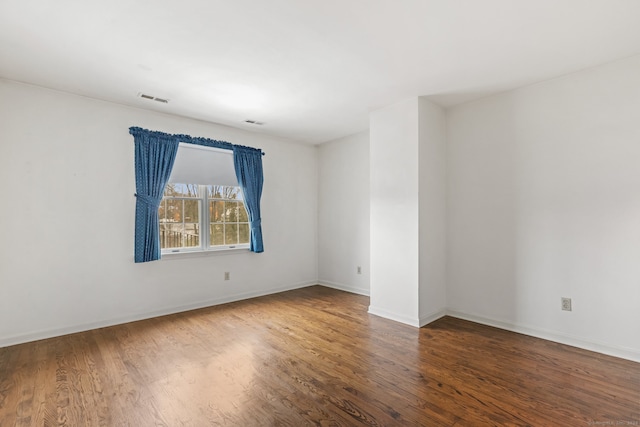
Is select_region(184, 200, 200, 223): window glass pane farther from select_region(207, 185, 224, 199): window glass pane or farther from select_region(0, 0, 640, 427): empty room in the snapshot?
select_region(207, 185, 224, 199): window glass pane

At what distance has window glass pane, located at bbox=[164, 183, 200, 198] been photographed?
165 inches

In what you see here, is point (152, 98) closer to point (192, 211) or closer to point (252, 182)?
point (192, 211)

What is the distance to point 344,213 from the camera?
5379 mm

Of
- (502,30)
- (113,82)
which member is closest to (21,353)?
(113,82)

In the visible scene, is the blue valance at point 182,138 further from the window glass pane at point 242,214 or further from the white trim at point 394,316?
the white trim at point 394,316

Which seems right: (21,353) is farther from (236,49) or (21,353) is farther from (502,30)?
(502,30)

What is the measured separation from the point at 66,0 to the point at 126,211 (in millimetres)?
2365

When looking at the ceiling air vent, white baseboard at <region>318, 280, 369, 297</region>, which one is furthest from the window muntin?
white baseboard at <region>318, 280, 369, 297</region>

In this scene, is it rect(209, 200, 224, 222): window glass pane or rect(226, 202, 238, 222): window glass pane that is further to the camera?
rect(226, 202, 238, 222): window glass pane

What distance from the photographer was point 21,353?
2867 mm

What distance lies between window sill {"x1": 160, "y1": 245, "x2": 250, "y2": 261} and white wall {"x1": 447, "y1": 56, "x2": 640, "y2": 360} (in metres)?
3.05

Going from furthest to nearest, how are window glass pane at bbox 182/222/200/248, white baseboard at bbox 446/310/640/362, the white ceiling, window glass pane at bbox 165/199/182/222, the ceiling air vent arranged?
window glass pane at bbox 182/222/200/248 < window glass pane at bbox 165/199/182/222 < the ceiling air vent < white baseboard at bbox 446/310/640/362 < the white ceiling

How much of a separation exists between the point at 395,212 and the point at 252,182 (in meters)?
2.35

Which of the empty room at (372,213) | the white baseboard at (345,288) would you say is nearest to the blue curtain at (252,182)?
the empty room at (372,213)
